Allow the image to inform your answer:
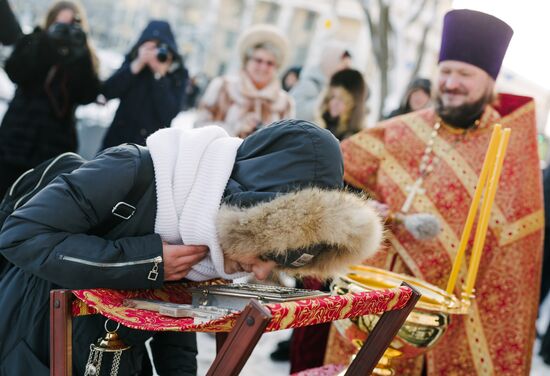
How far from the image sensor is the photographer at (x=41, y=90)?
12.3 ft

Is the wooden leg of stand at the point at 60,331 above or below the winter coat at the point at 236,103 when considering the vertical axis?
above

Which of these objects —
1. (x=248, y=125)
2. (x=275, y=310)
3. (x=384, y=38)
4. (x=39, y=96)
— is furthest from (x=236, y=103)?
(x=384, y=38)

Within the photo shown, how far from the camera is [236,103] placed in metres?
4.42

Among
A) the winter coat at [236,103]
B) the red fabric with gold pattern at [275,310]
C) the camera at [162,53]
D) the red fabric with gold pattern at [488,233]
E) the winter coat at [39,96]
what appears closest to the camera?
the red fabric with gold pattern at [275,310]

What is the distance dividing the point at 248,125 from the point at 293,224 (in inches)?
114

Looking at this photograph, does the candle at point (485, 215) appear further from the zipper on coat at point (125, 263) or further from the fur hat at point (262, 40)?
the fur hat at point (262, 40)

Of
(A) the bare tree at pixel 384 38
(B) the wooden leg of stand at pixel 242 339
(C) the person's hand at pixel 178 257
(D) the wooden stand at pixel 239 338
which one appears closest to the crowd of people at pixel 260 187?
(C) the person's hand at pixel 178 257

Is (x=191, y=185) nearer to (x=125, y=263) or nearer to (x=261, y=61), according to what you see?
(x=125, y=263)

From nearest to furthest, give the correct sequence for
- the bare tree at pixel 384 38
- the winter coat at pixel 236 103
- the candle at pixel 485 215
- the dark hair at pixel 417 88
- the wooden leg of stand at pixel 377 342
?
the wooden leg of stand at pixel 377 342, the candle at pixel 485 215, the winter coat at pixel 236 103, the dark hair at pixel 417 88, the bare tree at pixel 384 38

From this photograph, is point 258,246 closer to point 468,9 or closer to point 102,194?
point 102,194

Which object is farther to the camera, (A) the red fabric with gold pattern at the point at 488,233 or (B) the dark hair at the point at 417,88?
(B) the dark hair at the point at 417,88

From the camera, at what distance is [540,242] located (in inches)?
102

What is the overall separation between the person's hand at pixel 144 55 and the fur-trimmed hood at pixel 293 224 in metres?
2.85

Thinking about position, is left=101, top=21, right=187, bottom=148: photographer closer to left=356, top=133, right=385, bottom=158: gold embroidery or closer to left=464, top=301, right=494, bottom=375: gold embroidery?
left=356, top=133, right=385, bottom=158: gold embroidery
